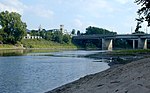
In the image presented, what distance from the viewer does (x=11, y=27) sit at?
569 feet

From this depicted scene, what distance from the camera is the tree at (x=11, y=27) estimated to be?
170625 millimetres

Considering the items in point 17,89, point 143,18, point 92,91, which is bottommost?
point 17,89

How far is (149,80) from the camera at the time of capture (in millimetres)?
14188

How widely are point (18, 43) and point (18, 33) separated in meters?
9.21

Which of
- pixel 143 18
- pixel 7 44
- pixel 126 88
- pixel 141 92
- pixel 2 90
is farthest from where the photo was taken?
pixel 7 44

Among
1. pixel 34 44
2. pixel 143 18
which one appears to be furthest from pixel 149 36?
pixel 143 18

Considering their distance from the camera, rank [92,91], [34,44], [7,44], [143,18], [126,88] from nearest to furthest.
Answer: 1. [126,88]
2. [92,91]
3. [143,18]
4. [7,44]
5. [34,44]

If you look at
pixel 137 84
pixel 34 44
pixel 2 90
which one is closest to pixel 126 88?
pixel 137 84

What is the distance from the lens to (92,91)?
1558 centimetres

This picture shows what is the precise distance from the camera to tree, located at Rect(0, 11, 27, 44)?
17062cm

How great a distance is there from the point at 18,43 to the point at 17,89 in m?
151

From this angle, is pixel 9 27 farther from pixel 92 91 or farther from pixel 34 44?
pixel 92 91

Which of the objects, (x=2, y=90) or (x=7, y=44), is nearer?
(x=2, y=90)

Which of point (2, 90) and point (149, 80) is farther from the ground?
point (149, 80)
